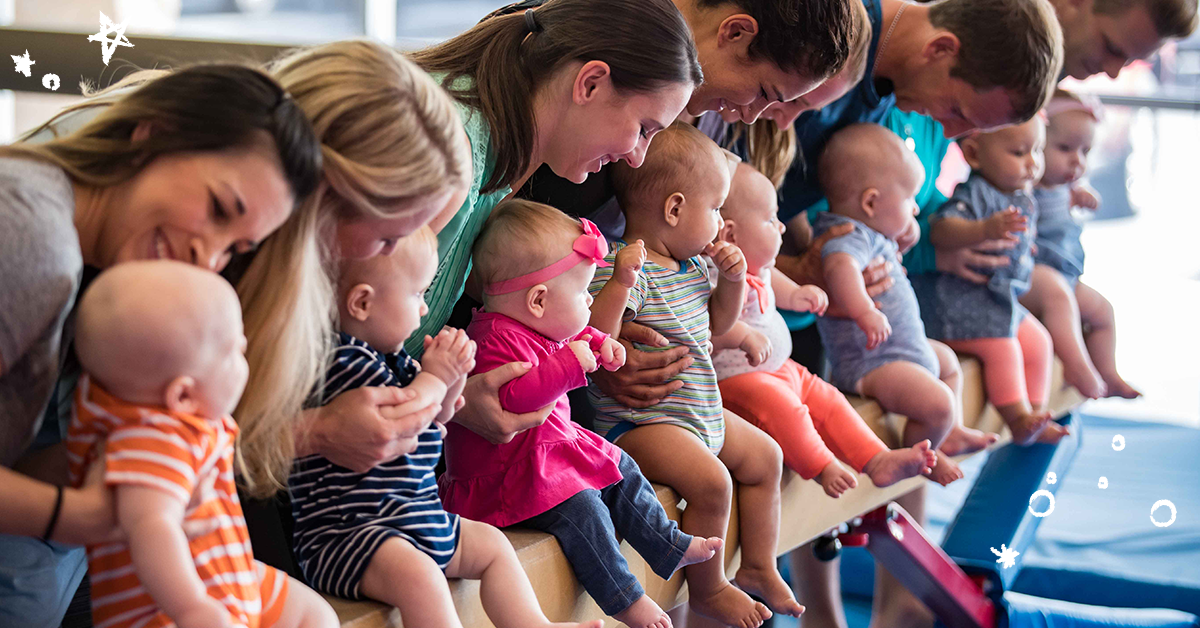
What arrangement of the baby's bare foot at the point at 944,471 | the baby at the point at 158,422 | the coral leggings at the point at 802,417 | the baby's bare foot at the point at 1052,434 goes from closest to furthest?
the baby at the point at 158,422
the coral leggings at the point at 802,417
the baby's bare foot at the point at 944,471
the baby's bare foot at the point at 1052,434

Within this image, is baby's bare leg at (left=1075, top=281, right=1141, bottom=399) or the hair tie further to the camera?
baby's bare leg at (left=1075, top=281, right=1141, bottom=399)

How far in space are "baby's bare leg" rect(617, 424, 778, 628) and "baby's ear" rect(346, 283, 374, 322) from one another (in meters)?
0.49

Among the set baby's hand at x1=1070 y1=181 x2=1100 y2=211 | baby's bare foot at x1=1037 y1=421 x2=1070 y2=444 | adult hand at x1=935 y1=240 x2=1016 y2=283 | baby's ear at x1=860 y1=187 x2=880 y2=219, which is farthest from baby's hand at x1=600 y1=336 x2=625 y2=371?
baby's hand at x1=1070 y1=181 x2=1100 y2=211

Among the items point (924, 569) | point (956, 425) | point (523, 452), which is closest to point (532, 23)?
point (523, 452)

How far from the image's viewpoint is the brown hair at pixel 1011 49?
1.81 metres

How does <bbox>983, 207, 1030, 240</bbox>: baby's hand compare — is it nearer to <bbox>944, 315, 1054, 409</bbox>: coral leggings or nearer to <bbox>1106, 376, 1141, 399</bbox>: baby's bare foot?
<bbox>944, 315, 1054, 409</bbox>: coral leggings

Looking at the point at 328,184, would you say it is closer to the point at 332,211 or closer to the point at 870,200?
the point at 332,211

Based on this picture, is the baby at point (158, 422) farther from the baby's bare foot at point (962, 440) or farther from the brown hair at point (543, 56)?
the baby's bare foot at point (962, 440)

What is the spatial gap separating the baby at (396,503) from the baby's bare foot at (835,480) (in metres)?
0.63

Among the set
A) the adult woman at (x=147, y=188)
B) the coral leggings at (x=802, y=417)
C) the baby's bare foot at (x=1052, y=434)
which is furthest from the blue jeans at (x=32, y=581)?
the baby's bare foot at (x=1052, y=434)

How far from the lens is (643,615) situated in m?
1.13

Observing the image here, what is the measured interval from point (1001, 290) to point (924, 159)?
1.16ft

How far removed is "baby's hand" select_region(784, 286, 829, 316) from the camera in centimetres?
173

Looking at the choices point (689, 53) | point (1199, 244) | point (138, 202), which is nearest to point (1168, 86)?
point (1199, 244)
